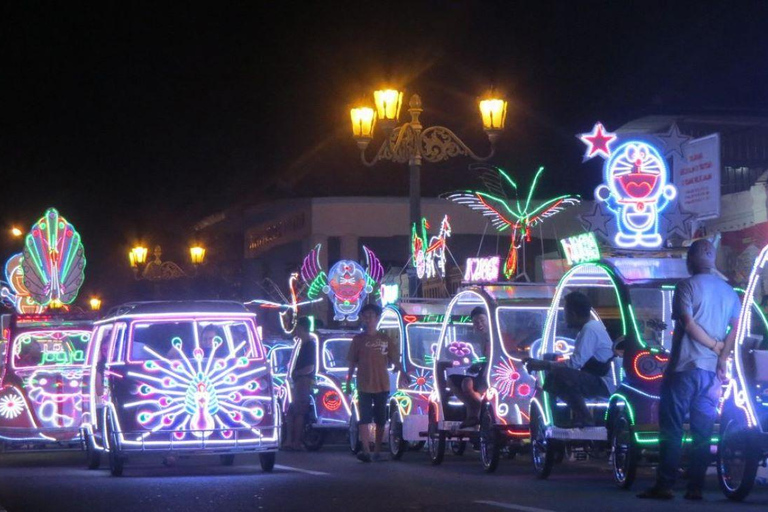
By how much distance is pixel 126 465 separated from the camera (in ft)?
56.7

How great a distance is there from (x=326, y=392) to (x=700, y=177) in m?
6.12

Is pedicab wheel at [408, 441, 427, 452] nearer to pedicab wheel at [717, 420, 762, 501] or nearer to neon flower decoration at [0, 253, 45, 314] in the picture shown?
pedicab wheel at [717, 420, 762, 501]

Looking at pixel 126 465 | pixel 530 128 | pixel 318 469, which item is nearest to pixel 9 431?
pixel 126 465

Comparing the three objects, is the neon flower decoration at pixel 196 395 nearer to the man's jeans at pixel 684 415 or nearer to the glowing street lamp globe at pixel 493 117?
the man's jeans at pixel 684 415

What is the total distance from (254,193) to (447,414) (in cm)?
3014

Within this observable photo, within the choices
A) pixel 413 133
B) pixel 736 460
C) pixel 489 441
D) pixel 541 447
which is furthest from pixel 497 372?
pixel 413 133

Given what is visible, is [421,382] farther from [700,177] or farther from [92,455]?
[700,177]

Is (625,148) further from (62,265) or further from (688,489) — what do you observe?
(62,265)

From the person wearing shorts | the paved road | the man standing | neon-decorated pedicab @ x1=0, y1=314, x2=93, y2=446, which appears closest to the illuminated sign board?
the paved road

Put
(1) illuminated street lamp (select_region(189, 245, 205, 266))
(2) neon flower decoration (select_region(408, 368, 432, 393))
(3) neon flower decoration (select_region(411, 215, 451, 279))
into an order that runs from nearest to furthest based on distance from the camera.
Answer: (2) neon flower decoration (select_region(408, 368, 432, 393))
(3) neon flower decoration (select_region(411, 215, 451, 279))
(1) illuminated street lamp (select_region(189, 245, 205, 266))

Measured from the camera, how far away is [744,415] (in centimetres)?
1069

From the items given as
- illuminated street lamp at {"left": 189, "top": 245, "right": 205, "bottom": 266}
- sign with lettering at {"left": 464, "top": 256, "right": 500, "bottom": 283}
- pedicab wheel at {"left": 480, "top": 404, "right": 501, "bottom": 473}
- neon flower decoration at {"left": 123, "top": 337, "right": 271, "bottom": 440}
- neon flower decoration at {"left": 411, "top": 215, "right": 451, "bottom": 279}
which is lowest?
pedicab wheel at {"left": 480, "top": 404, "right": 501, "bottom": 473}

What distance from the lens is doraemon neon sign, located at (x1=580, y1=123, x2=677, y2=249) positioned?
1742 centimetres

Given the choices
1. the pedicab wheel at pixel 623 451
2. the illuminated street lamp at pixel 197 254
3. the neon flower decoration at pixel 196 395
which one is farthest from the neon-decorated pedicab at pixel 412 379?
the illuminated street lamp at pixel 197 254
